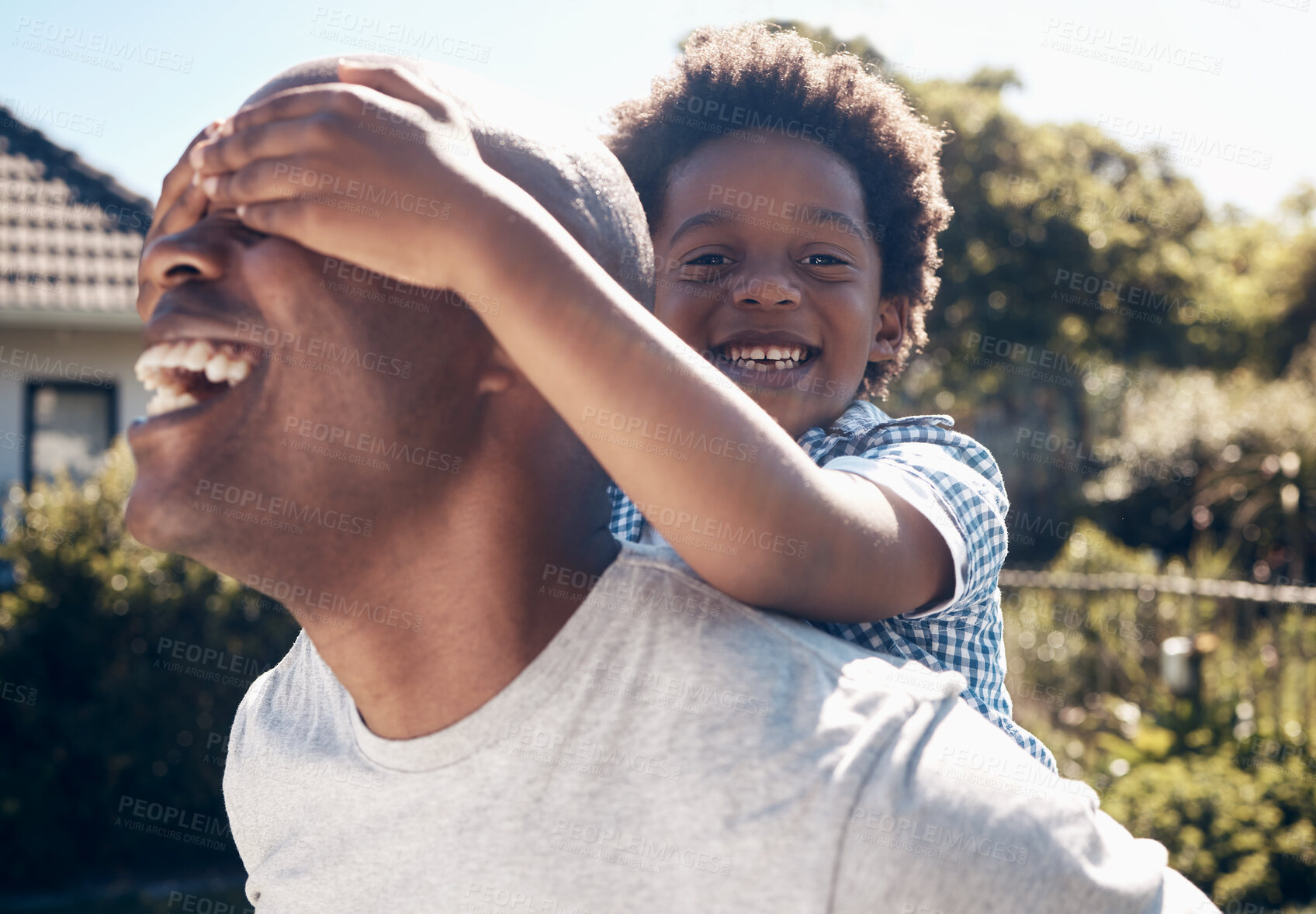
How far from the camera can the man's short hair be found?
54.0 inches

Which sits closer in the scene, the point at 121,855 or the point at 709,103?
the point at 709,103

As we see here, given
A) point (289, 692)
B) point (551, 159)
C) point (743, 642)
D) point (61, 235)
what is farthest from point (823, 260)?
point (61, 235)

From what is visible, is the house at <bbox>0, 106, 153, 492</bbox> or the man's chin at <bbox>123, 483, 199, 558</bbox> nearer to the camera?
the man's chin at <bbox>123, 483, 199, 558</bbox>

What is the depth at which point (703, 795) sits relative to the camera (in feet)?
4.31

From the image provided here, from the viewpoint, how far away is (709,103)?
2.80 meters

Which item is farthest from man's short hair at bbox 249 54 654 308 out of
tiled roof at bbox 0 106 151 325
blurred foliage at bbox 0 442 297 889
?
tiled roof at bbox 0 106 151 325

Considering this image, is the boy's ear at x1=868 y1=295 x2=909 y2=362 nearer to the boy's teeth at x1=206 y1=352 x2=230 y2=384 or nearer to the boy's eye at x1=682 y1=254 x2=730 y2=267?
the boy's eye at x1=682 y1=254 x2=730 y2=267

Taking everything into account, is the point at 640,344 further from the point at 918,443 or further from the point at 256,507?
the point at 918,443

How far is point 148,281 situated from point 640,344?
0.63 metres

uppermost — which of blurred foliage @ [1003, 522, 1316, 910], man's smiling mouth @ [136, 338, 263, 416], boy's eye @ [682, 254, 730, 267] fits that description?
boy's eye @ [682, 254, 730, 267]

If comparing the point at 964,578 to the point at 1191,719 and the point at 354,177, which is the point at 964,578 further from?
the point at 1191,719

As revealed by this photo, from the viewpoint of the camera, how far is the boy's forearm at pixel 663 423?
1232mm

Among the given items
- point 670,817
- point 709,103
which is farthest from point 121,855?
point 670,817

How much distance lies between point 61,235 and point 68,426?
6.12 feet
